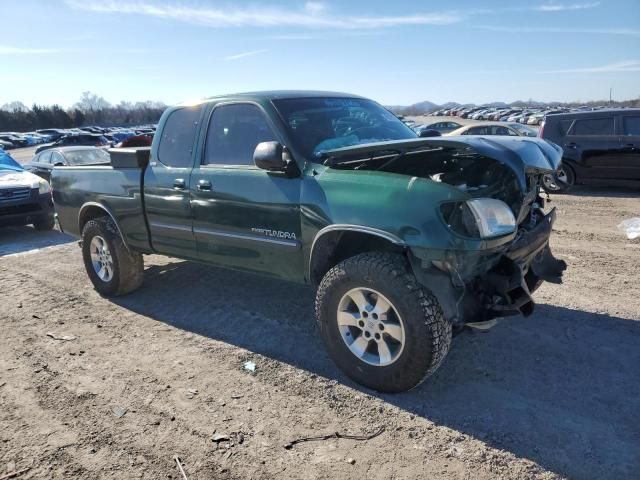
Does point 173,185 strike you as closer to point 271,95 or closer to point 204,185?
point 204,185

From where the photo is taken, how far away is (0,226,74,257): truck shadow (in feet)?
26.7

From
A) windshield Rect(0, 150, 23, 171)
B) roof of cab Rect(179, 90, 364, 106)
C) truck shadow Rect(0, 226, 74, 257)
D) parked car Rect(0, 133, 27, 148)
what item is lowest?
truck shadow Rect(0, 226, 74, 257)

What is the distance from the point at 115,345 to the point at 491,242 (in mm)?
3155

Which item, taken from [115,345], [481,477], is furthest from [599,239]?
[115,345]

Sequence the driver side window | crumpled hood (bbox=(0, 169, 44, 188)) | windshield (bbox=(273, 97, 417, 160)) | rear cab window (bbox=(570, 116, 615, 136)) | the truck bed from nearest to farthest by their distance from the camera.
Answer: windshield (bbox=(273, 97, 417, 160)) < the driver side window < the truck bed < crumpled hood (bbox=(0, 169, 44, 188)) < rear cab window (bbox=(570, 116, 615, 136))

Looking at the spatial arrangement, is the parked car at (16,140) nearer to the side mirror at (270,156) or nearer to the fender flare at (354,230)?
the side mirror at (270,156)

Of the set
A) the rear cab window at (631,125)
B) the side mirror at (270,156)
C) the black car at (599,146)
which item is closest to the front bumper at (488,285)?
the side mirror at (270,156)

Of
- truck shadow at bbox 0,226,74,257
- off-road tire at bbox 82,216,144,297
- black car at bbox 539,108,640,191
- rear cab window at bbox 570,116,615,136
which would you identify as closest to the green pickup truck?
off-road tire at bbox 82,216,144,297

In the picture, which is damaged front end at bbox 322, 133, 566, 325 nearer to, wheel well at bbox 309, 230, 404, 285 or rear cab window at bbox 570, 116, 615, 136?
wheel well at bbox 309, 230, 404, 285

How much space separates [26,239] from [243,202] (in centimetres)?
674

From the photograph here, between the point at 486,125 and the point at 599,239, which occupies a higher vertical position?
the point at 486,125

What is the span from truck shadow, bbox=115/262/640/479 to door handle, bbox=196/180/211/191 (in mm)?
1240

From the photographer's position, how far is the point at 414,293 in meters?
3.04

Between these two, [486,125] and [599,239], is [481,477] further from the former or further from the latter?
[486,125]
